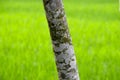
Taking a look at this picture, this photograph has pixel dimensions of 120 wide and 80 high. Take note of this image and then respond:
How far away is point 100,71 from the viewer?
5.29 m

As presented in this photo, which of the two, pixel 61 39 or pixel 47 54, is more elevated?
pixel 61 39

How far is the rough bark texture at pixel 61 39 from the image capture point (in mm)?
2191

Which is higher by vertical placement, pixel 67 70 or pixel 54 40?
pixel 54 40

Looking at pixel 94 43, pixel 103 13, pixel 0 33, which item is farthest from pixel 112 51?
pixel 103 13

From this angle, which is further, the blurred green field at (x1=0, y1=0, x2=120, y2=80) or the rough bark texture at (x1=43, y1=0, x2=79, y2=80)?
the blurred green field at (x1=0, y1=0, x2=120, y2=80)

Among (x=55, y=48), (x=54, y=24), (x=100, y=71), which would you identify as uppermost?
(x=54, y=24)

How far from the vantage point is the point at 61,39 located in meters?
2.24

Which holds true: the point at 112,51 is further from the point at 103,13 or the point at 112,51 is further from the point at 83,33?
the point at 103,13

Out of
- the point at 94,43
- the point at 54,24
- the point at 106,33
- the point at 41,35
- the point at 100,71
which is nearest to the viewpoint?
the point at 54,24

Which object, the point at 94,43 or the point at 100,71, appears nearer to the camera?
the point at 100,71

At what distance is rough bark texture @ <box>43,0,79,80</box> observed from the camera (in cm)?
219

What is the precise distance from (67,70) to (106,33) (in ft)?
22.9

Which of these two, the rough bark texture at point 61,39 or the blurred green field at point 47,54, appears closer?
the rough bark texture at point 61,39

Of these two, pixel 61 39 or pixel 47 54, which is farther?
pixel 47 54
